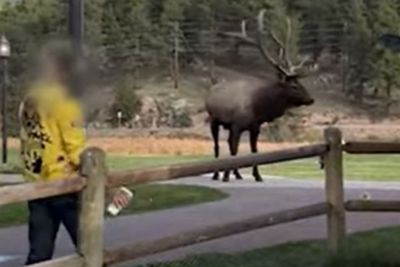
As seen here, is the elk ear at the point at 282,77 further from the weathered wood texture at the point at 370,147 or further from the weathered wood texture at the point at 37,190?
the weathered wood texture at the point at 37,190

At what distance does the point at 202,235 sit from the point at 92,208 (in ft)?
5.37

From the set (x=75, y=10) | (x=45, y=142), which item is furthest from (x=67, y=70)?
(x=75, y=10)

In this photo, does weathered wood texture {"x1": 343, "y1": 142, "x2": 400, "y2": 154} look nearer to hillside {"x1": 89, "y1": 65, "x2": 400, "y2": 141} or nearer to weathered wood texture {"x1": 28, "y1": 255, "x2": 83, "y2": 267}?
weathered wood texture {"x1": 28, "y1": 255, "x2": 83, "y2": 267}

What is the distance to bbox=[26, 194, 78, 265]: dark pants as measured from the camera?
8461 mm

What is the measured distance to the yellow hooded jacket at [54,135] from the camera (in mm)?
8328

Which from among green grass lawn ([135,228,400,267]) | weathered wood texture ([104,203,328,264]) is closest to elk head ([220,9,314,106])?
green grass lawn ([135,228,400,267])

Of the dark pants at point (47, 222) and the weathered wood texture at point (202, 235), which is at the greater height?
the dark pants at point (47, 222)

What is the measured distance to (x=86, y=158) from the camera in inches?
315

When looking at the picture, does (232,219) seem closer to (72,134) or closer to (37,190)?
(72,134)

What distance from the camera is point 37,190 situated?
24.8 ft

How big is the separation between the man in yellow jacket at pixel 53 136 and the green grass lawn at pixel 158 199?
24.3 ft

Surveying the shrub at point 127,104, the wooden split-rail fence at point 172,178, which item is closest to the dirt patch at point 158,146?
the shrub at point 127,104

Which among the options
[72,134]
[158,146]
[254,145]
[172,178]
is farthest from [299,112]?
[72,134]

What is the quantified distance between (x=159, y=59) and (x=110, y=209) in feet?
194
